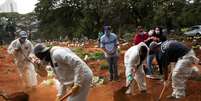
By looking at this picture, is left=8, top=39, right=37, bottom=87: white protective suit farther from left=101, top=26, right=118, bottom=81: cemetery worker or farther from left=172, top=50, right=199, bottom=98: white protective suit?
left=172, top=50, right=199, bottom=98: white protective suit

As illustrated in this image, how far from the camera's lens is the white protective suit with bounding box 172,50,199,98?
33.3 feet

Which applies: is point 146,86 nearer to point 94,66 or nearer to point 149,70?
point 149,70

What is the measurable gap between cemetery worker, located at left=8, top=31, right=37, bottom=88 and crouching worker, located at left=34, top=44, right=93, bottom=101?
584cm

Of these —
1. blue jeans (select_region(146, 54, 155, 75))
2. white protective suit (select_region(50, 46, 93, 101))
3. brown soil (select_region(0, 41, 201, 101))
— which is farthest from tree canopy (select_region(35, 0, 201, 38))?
white protective suit (select_region(50, 46, 93, 101))

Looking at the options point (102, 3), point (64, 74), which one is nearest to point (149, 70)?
point (64, 74)

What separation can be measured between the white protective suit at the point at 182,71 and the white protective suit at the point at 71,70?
11.3 feet

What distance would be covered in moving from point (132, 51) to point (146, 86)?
1960 mm

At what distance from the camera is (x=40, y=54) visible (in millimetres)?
7156

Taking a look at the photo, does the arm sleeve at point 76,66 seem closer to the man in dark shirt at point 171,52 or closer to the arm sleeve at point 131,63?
the man in dark shirt at point 171,52

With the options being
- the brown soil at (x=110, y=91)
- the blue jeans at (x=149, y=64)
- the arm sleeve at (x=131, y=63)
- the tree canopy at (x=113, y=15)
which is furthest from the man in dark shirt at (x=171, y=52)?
the tree canopy at (x=113, y=15)

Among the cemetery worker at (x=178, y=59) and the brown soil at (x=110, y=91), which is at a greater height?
the cemetery worker at (x=178, y=59)

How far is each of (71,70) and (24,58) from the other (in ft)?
20.4

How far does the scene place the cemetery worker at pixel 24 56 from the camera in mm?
13086

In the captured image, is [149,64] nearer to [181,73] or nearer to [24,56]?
[181,73]
